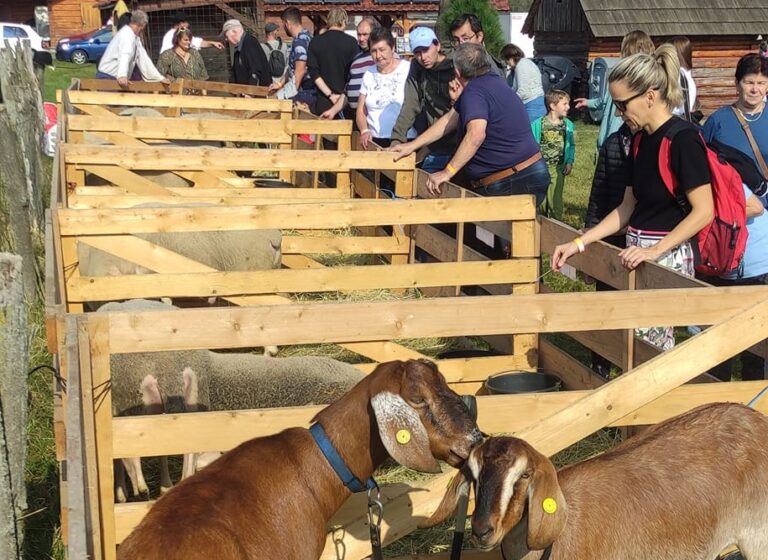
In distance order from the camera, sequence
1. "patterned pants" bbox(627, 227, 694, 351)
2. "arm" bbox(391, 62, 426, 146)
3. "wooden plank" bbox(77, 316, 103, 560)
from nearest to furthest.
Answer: "wooden plank" bbox(77, 316, 103, 560) → "patterned pants" bbox(627, 227, 694, 351) → "arm" bbox(391, 62, 426, 146)

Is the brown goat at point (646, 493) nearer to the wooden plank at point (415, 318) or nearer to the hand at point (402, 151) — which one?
the wooden plank at point (415, 318)

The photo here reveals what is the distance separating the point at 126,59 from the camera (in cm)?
1684

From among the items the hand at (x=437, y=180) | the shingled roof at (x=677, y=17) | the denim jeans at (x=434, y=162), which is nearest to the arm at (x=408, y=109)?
the denim jeans at (x=434, y=162)

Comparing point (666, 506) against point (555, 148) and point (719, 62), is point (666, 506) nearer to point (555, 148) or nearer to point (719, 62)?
point (555, 148)

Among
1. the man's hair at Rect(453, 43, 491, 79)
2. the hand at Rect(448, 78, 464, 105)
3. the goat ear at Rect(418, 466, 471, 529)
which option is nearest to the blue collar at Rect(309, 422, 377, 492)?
the goat ear at Rect(418, 466, 471, 529)

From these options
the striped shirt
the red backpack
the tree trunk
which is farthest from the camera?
the striped shirt

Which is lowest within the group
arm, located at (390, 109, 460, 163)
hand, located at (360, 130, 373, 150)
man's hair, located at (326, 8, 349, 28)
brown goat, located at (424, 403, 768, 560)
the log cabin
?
brown goat, located at (424, 403, 768, 560)

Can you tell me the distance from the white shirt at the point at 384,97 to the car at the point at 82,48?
130 feet

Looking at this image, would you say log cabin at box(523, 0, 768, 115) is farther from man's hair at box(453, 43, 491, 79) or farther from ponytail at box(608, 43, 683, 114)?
ponytail at box(608, 43, 683, 114)

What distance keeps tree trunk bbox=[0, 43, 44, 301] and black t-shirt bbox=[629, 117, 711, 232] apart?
4.89 m

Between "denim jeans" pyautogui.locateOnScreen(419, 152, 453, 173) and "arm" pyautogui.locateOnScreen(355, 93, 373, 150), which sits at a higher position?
"arm" pyautogui.locateOnScreen(355, 93, 373, 150)

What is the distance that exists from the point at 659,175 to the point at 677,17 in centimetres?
2440

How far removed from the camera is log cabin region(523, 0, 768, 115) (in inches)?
1054

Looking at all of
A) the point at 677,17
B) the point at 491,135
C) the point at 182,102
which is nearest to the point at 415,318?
the point at 491,135
